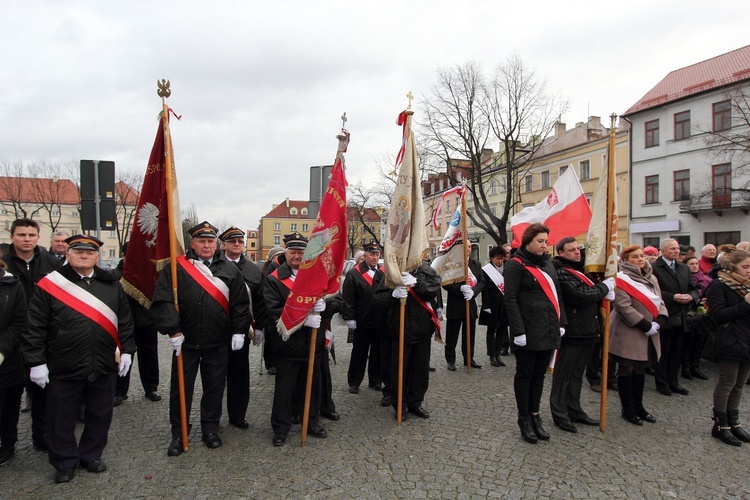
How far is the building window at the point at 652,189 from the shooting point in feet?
104

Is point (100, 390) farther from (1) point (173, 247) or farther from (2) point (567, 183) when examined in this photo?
(2) point (567, 183)

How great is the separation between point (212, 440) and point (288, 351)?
106 centimetres

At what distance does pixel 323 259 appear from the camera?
4781 millimetres

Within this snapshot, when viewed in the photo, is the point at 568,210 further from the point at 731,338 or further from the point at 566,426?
the point at 566,426

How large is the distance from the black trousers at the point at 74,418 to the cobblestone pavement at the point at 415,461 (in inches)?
6.9

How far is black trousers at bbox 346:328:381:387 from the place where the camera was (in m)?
6.68

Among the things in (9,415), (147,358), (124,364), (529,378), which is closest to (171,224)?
(124,364)

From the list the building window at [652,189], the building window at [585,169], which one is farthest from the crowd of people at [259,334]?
the building window at [585,169]

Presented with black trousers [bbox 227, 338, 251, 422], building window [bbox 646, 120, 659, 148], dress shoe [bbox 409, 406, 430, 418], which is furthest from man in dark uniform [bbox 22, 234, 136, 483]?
building window [bbox 646, 120, 659, 148]

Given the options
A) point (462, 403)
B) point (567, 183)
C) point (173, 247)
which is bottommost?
point (462, 403)

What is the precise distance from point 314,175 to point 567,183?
12.1 ft

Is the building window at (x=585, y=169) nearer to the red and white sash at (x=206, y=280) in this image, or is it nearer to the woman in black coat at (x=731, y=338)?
the woman in black coat at (x=731, y=338)

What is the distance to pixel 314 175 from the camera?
7609 mm

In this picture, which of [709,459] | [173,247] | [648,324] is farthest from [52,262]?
[709,459]
